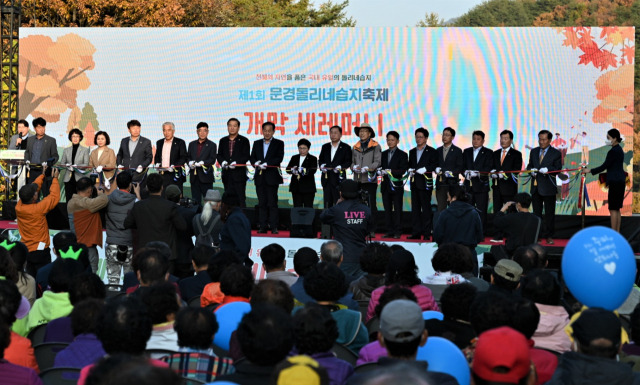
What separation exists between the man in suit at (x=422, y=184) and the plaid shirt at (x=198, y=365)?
7.36 m

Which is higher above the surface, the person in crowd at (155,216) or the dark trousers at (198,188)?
the dark trousers at (198,188)

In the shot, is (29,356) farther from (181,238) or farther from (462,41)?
(462,41)

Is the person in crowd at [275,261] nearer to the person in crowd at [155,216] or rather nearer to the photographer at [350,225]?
the person in crowd at [155,216]

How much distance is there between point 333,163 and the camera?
10688 mm

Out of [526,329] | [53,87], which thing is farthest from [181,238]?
[53,87]

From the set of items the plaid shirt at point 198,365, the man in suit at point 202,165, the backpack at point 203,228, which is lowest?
the plaid shirt at point 198,365

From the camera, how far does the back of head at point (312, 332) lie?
310 centimetres

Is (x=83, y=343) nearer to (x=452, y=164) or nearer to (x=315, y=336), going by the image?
(x=315, y=336)

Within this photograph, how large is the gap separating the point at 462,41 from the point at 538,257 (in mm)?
8019

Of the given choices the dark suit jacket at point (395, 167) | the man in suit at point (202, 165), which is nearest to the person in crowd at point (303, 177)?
the dark suit jacket at point (395, 167)

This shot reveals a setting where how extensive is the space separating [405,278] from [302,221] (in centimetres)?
558

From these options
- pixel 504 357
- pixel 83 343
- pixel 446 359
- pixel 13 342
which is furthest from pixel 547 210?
pixel 13 342

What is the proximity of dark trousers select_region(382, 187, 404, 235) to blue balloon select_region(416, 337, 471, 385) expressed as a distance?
24.0 ft

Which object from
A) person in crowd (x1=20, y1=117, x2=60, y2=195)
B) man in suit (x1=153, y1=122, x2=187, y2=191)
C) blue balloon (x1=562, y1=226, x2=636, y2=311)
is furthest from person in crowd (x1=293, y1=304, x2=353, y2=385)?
person in crowd (x1=20, y1=117, x2=60, y2=195)
